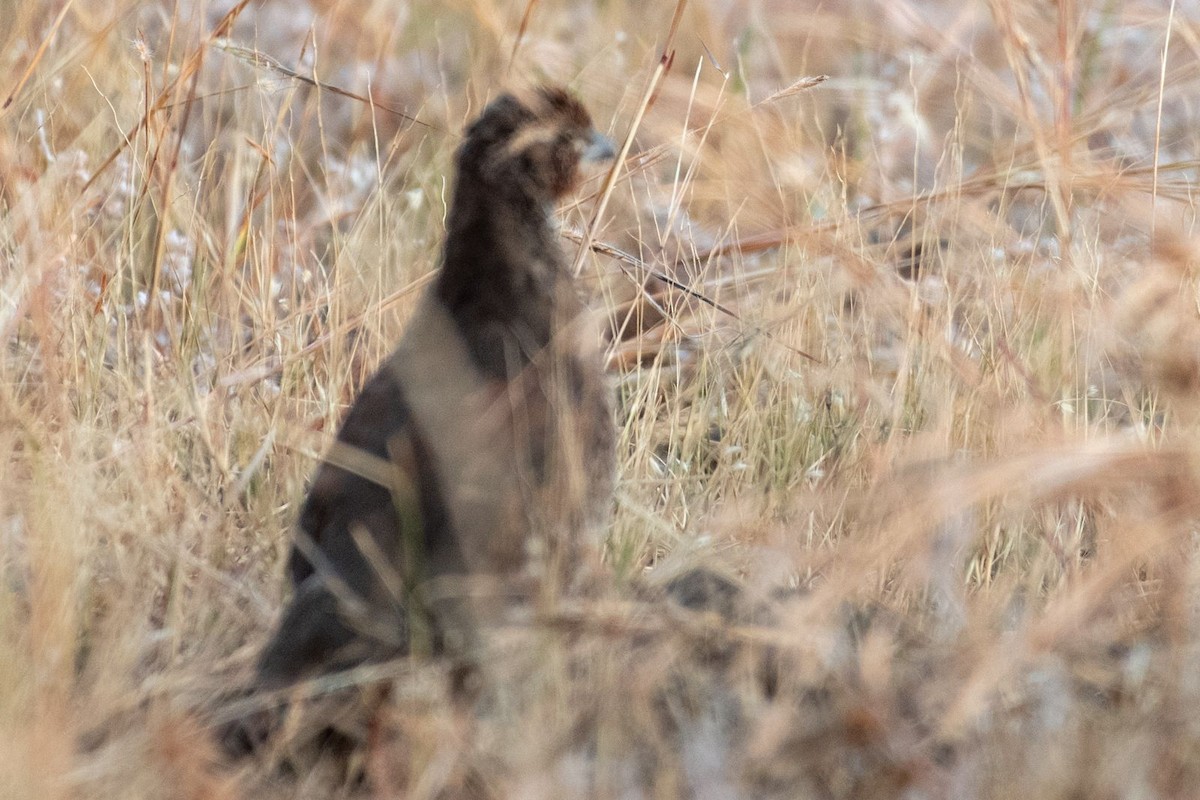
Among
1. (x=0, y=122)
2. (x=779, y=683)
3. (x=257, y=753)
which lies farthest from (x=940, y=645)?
(x=0, y=122)

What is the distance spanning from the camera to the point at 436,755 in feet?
8.02

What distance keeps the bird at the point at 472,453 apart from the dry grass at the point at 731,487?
0.13 metres

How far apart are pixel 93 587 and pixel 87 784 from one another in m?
0.73

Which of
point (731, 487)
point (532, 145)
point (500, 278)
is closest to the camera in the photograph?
point (500, 278)

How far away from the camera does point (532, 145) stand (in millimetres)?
3215

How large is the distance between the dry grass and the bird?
13 cm

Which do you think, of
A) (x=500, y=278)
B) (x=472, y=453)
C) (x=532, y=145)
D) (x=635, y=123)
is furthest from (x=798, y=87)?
(x=472, y=453)

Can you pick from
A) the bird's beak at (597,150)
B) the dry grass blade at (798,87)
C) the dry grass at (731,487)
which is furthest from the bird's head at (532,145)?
the dry grass blade at (798,87)

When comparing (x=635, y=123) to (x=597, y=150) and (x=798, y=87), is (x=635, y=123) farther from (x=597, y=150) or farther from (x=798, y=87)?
Answer: (x=798, y=87)

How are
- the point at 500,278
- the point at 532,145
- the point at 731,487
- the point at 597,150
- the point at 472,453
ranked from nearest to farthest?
the point at 472,453 → the point at 500,278 → the point at 532,145 → the point at 597,150 → the point at 731,487

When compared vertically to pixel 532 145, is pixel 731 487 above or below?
below

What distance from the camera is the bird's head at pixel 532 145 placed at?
10.4 ft

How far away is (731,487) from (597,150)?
0.82 meters

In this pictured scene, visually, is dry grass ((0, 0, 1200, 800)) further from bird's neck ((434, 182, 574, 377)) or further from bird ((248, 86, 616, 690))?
bird's neck ((434, 182, 574, 377))
